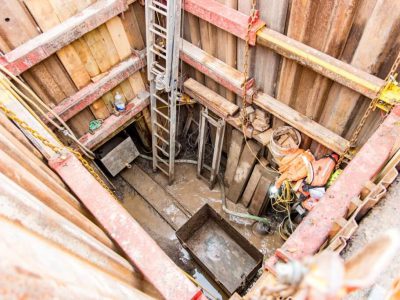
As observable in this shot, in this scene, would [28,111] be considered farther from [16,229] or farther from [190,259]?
[190,259]

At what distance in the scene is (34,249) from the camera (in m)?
1.56

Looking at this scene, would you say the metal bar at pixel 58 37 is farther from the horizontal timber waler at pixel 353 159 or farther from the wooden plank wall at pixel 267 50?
the horizontal timber waler at pixel 353 159

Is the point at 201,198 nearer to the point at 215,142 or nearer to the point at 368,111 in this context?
the point at 215,142

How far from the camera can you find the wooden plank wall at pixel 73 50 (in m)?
4.27

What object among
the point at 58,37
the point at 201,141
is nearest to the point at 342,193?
the point at 201,141

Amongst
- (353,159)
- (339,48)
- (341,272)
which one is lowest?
(341,272)

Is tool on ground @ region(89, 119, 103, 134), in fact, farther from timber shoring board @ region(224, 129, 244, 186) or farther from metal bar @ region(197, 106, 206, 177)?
timber shoring board @ region(224, 129, 244, 186)

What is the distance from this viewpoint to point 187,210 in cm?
724

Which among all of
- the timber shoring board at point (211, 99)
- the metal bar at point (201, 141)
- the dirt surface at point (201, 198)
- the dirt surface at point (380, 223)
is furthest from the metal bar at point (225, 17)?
the dirt surface at point (201, 198)

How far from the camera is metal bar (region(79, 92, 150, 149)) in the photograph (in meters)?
6.12

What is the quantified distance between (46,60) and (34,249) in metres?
4.01

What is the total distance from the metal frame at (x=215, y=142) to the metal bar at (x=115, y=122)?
4.07 feet

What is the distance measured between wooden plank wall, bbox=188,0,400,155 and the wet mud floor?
2.45m

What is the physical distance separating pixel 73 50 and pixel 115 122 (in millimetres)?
1661
